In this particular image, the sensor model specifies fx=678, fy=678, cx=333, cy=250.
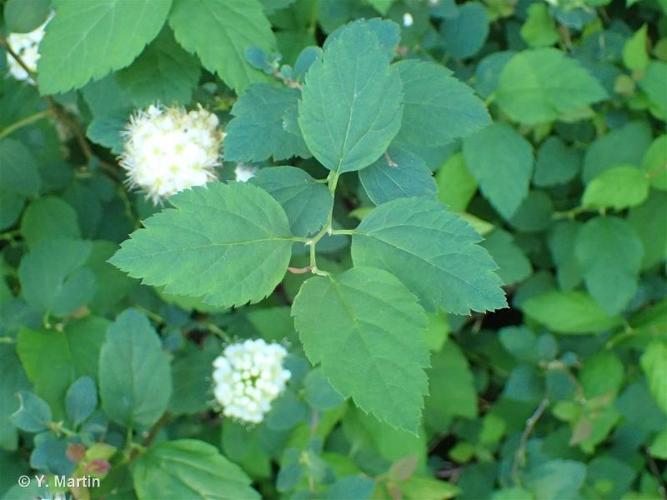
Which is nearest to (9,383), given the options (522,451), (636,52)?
(522,451)

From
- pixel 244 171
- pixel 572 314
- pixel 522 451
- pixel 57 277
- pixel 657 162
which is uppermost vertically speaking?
pixel 244 171

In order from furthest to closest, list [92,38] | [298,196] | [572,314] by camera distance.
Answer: [572,314] → [92,38] → [298,196]

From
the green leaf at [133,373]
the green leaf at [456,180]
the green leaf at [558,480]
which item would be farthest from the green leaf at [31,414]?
the green leaf at [558,480]

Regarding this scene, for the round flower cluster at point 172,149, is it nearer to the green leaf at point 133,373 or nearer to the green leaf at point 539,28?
the green leaf at point 133,373

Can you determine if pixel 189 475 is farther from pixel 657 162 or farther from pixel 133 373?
pixel 657 162

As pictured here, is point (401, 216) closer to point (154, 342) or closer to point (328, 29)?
point (154, 342)

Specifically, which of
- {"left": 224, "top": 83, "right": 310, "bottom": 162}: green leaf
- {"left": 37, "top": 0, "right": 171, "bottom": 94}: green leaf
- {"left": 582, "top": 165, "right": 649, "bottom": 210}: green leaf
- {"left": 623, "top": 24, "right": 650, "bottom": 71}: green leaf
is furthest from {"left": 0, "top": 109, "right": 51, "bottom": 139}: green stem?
{"left": 623, "top": 24, "right": 650, "bottom": 71}: green leaf

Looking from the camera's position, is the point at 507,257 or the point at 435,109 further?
the point at 507,257

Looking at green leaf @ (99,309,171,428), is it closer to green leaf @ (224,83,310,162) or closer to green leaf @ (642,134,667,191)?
green leaf @ (224,83,310,162)
